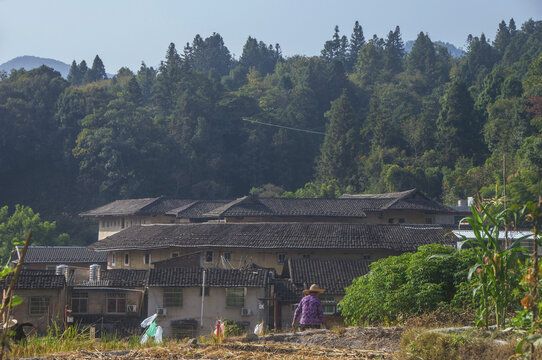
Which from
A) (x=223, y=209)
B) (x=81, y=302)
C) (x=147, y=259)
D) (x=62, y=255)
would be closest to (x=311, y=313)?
(x=81, y=302)

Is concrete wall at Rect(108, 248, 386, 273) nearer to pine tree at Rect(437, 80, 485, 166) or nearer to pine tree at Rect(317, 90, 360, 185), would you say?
pine tree at Rect(437, 80, 485, 166)

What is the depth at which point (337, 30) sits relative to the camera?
122 m

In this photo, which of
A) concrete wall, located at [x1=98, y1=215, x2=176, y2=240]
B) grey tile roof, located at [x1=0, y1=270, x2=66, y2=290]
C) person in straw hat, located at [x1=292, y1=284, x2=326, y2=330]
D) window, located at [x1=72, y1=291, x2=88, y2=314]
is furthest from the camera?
concrete wall, located at [x1=98, y1=215, x2=176, y2=240]

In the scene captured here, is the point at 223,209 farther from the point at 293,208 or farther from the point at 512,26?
the point at 512,26

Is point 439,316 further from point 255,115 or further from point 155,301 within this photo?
point 255,115

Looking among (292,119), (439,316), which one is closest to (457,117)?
(292,119)

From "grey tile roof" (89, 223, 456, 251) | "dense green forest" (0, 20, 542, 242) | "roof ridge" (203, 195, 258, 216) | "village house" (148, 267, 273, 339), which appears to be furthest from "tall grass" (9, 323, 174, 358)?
"dense green forest" (0, 20, 542, 242)

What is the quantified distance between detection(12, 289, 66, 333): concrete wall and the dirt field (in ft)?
65.1

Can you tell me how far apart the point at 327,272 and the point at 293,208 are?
19.2 m

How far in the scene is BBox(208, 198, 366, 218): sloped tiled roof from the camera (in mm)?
50688

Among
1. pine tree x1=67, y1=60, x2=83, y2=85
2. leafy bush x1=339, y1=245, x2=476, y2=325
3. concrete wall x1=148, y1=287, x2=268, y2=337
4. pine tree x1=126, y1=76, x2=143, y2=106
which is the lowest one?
concrete wall x1=148, y1=287, x2=268, y2=337

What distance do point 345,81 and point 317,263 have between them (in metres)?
66.2

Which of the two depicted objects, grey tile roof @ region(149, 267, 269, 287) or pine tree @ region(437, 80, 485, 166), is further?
pine tree @ region(437, 80, 485, 166)

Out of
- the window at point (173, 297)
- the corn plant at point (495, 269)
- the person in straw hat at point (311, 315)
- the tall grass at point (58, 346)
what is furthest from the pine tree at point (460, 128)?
the tall grass at point (58, 346)
